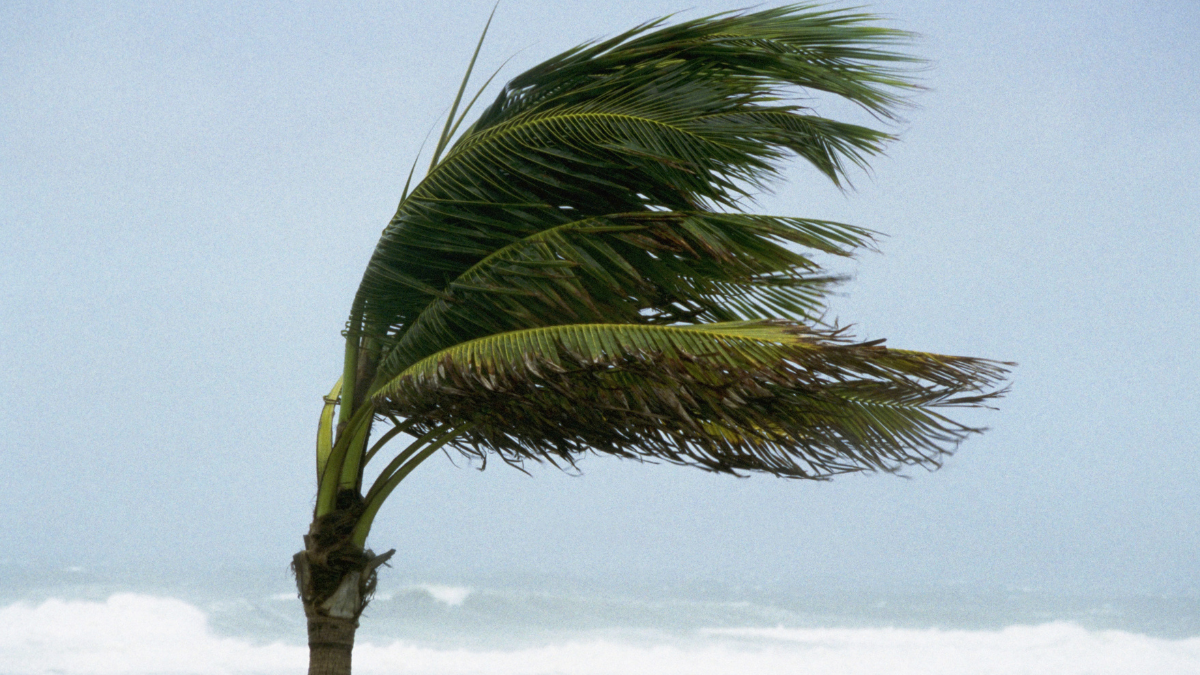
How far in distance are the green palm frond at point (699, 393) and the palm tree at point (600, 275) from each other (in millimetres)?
16

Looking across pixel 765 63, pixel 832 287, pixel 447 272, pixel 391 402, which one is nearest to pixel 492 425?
pixel 391 402

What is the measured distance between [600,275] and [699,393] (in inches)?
51.3

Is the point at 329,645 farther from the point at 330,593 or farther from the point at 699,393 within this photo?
the point at 699,393

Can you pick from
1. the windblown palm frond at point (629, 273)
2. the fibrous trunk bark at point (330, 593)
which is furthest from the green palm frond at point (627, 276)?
the fibrous trunk bark at point (330, 593)

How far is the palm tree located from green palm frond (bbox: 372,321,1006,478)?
16mm

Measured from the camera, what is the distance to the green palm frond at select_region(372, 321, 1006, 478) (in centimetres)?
496

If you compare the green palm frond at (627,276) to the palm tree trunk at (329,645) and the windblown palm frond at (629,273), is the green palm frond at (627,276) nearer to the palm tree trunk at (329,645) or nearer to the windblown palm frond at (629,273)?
the windblown palm frond at (629,273)

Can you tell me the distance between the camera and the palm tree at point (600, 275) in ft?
18.1

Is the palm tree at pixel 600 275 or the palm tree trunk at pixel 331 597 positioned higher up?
the palm tree at pixel 600 275

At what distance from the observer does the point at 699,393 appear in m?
5.12

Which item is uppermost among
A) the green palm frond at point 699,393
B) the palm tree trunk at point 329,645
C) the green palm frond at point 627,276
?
the green palm frond at point 627,276

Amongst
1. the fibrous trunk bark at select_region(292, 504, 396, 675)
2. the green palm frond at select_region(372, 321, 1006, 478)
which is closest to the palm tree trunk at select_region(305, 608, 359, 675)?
the fibrous trunk bark at select_region(292, 504, 396, 675)

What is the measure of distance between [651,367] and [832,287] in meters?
1.49

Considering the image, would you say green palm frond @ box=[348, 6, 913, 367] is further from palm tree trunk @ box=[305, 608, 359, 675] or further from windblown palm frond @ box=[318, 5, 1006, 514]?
palm tree trunk @ box=[305, 608, 359, 675]
